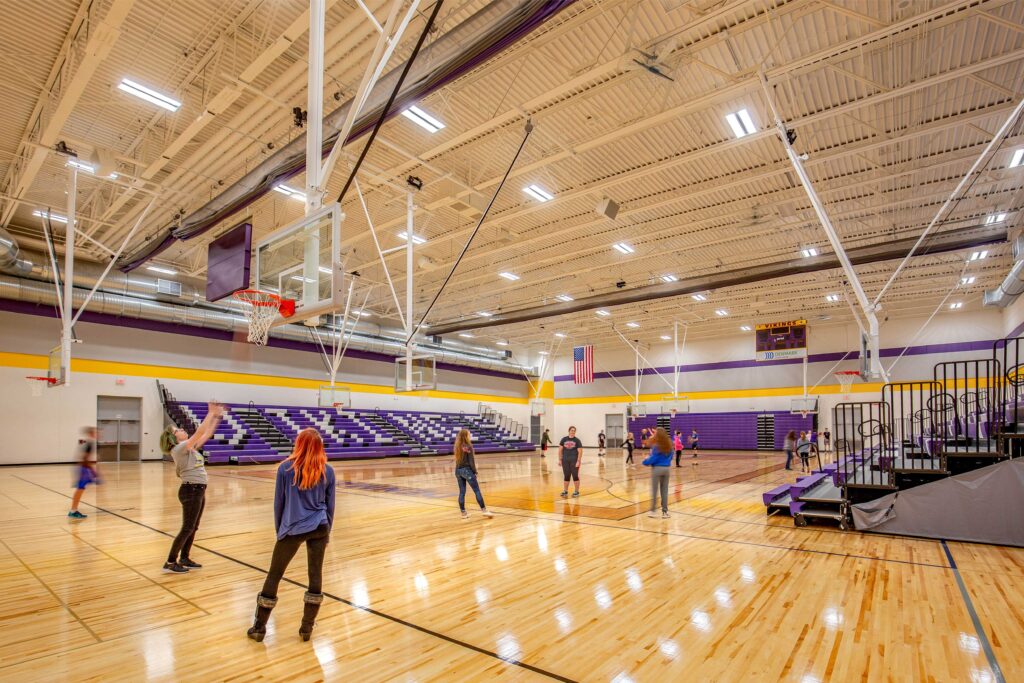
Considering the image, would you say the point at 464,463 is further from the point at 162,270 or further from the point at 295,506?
the point at 162,270

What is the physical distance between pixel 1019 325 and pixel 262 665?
90.6ft

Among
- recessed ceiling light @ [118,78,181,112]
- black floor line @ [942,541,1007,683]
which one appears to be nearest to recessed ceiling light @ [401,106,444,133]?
recessed ceiling light @ [118,78,181,112]

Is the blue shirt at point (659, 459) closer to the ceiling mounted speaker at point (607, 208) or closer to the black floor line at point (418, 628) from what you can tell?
the black floor line at point (418, 628)

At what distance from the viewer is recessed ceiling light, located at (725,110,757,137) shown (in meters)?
9.68

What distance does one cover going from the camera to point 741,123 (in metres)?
9.94

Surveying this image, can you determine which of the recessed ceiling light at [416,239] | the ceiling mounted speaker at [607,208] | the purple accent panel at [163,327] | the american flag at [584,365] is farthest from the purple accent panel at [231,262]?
the american flag at [584,365]

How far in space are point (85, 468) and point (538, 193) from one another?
10.5 m

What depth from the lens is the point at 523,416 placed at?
125 feet

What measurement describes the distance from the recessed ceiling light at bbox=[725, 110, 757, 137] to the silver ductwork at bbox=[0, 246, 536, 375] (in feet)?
49.0

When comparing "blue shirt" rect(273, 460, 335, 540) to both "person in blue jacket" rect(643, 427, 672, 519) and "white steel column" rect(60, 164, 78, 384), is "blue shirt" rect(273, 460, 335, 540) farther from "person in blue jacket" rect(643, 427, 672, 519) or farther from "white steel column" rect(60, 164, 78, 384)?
"white steel column" rect(60, 164, 78, 384)

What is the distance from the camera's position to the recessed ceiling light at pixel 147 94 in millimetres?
8820

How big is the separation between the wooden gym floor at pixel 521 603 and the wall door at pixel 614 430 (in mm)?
28204

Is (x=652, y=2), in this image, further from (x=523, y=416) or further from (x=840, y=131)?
(x=523, y=416)

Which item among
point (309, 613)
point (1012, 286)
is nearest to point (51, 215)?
point (309, 613)
